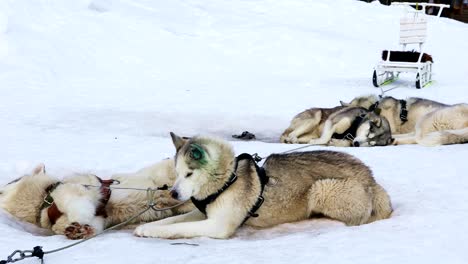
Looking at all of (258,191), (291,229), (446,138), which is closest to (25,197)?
(258,191)

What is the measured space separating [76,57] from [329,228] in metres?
8.82

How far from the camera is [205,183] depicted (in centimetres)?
348

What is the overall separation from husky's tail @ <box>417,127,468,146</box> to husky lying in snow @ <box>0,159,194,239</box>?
3399 mm

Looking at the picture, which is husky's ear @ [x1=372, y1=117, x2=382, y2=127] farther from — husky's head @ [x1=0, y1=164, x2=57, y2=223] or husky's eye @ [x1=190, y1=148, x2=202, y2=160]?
husky's head @ [x1=0, y1=164, x2=57, y2=223]

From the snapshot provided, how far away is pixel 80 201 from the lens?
A: 366 centimetres

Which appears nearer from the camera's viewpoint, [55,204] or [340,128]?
[55,204]

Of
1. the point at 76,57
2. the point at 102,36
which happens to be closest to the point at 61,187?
the point at 76,57

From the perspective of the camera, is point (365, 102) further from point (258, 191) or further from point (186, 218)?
point (186, 218)

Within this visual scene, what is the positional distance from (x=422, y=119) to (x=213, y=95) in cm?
389

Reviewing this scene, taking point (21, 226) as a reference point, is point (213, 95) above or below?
above

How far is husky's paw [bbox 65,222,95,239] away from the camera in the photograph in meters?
3.48

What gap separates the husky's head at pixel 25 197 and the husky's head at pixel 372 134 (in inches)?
151

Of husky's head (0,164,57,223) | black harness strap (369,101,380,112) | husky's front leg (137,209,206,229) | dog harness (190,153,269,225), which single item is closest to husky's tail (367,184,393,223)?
dog harness (190,153,269,225)

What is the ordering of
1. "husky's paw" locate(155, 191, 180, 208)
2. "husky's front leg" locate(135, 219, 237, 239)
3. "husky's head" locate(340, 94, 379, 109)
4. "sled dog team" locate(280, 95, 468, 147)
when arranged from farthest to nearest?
"husky's head" locate(340, 94, 379, 109)
"sled dog team" locate(280, 95, 468, 147)
"husky's paw" locate(155, 191, 180, 208)
"husky's front leg" locate(135, 219, 237, 239)
